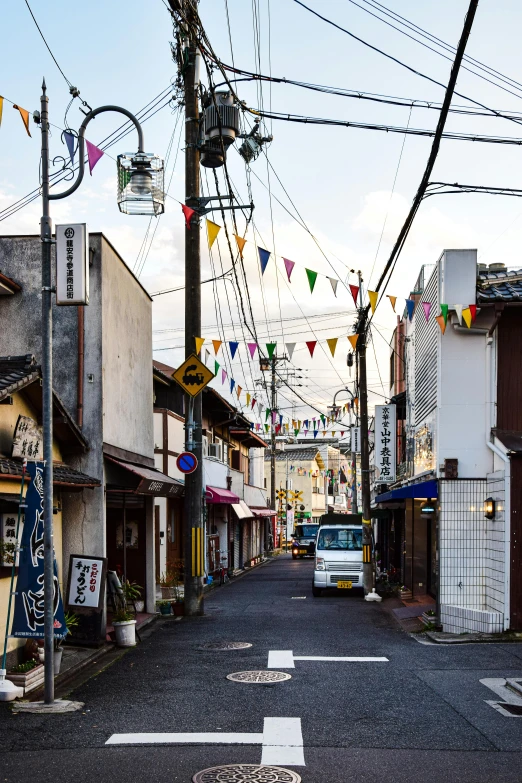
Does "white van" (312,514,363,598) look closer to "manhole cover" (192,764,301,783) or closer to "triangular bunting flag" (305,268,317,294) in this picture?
"triangular bunting flag" (305,268,317,294)

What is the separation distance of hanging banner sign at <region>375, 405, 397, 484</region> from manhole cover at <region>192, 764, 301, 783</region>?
19.8 m

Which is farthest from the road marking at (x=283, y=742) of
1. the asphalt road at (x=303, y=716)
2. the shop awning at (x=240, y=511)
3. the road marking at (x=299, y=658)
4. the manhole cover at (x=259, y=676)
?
the shop awning at (x=240, y=511)

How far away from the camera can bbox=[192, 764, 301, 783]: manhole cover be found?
21.7 feet

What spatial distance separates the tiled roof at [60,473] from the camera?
421 inches

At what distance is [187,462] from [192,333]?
3.06 meters

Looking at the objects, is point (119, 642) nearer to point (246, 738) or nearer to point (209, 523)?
point (246, 738)

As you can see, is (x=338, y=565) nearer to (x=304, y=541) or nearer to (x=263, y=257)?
(x=263, y=257)

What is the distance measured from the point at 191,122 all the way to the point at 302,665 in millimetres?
13189

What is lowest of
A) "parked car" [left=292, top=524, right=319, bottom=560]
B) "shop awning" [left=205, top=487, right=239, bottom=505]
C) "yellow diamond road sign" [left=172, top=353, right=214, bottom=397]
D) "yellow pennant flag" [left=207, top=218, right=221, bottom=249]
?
"parked car" [left=292, top=524, right=319, bottom=560]

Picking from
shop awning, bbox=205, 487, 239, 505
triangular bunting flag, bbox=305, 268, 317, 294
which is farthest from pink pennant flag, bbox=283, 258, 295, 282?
shop awning, bbox=205, 487, 239, 505

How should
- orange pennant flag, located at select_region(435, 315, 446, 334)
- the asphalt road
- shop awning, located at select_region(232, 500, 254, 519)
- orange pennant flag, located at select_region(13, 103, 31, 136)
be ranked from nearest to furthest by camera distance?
the asphalt road, orange pennant flag, located at select_region(13, 103, 31, 136), orange pennant flag, located at select_region(435, 315, 446, 334), shop awning, located at select_region(232, 500, 254, 519)

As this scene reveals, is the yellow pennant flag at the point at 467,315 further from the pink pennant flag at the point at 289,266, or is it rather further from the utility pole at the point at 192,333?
the utility pole at the point at 192,333

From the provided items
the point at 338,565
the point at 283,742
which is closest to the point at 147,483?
the point at 283,742

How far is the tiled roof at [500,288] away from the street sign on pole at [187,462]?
7168 millimetres
